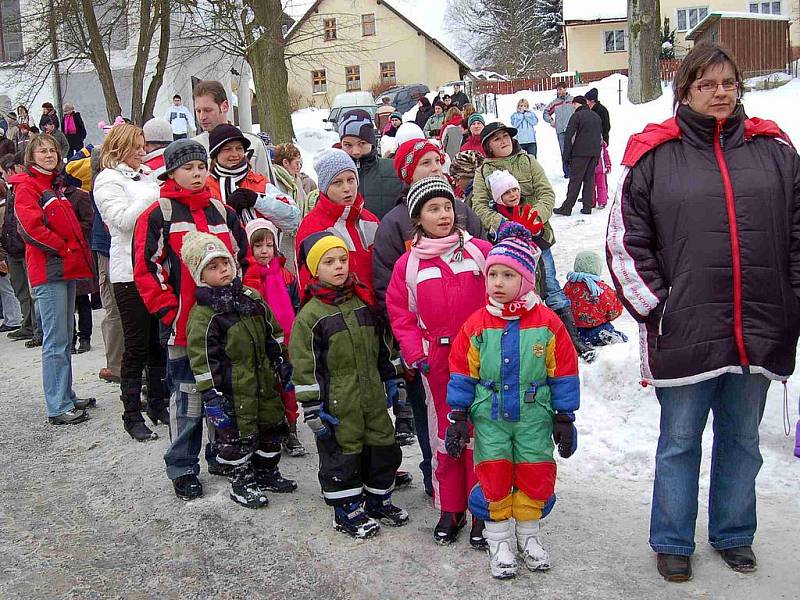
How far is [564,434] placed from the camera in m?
3.76

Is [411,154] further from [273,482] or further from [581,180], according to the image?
[581,180]

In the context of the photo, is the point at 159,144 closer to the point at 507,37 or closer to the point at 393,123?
the point at 393,123

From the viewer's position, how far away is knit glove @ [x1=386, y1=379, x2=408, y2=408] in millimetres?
4508

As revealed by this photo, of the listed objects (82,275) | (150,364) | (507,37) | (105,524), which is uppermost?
(507,37)

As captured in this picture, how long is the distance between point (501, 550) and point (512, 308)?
1.11 meters

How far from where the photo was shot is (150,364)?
20.5 ft

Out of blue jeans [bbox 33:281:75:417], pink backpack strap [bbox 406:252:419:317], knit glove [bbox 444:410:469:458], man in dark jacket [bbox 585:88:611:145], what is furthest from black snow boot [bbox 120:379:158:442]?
man in dark jacket [bbox 585:88:611:145]

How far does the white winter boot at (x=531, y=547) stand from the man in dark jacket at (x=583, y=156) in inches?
365

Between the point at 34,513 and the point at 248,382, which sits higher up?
the point at 248,382

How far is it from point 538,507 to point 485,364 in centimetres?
71

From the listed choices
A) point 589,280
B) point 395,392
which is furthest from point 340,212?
point 589,280

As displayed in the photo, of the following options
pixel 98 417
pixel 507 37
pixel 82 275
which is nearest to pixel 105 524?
pixel 98 417

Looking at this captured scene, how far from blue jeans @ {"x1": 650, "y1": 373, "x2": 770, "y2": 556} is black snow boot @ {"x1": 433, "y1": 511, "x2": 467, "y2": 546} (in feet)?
3.15

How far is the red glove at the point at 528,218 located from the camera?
22.0 ft
